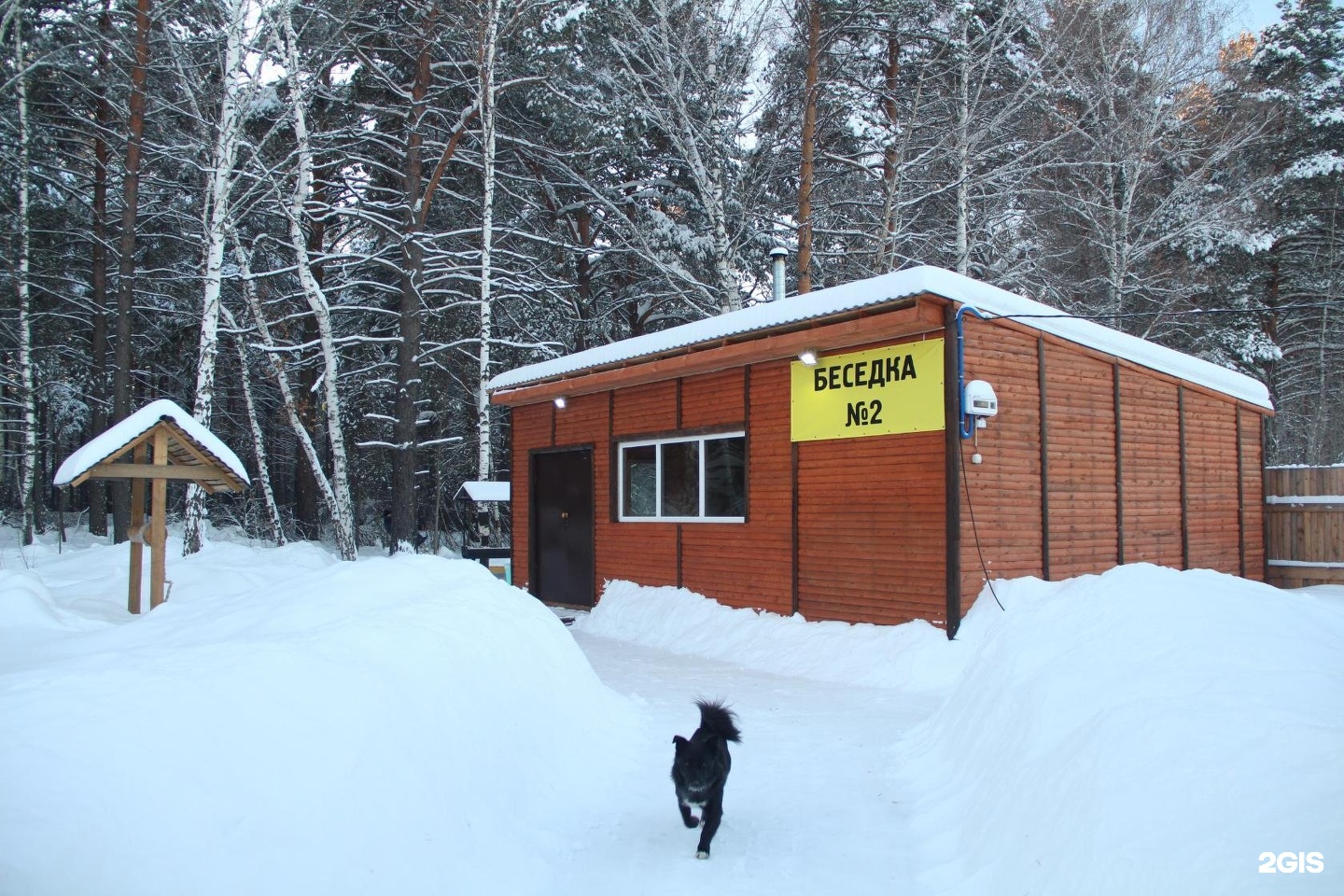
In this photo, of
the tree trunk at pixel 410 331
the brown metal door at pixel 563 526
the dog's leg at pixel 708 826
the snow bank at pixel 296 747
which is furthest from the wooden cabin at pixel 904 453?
A: the tree trunk at pixel 410 331

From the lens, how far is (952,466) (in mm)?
8086

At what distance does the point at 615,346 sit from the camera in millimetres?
11977

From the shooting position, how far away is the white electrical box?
802cm

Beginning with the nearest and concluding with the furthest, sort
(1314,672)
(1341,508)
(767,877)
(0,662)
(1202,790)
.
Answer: (1202,790)
(1314,672)
(767,877)
(0,662)
(1341,508)

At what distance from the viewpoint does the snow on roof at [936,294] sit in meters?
8.12

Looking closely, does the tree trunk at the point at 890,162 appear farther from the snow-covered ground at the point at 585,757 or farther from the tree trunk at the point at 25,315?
the tree trunk at the point at 25,315

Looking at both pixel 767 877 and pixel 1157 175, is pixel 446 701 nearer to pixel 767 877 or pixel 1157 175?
pixel 767 877

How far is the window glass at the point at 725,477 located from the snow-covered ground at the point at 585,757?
12.2ft

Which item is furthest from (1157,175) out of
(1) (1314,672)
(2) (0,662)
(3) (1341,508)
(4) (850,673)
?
(2) (0,662)

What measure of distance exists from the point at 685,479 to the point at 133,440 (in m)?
6.20

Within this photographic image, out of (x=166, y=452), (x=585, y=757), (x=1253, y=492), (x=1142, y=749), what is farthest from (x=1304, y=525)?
(x=166, y=452)

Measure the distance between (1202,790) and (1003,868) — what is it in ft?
3.33

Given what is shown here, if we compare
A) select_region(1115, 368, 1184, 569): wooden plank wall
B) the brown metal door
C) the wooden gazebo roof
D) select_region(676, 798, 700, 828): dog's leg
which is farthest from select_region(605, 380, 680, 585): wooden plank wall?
select_region(676, 798, 700, 828): dog's leg

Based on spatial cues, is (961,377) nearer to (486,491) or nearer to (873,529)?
(873,529)
